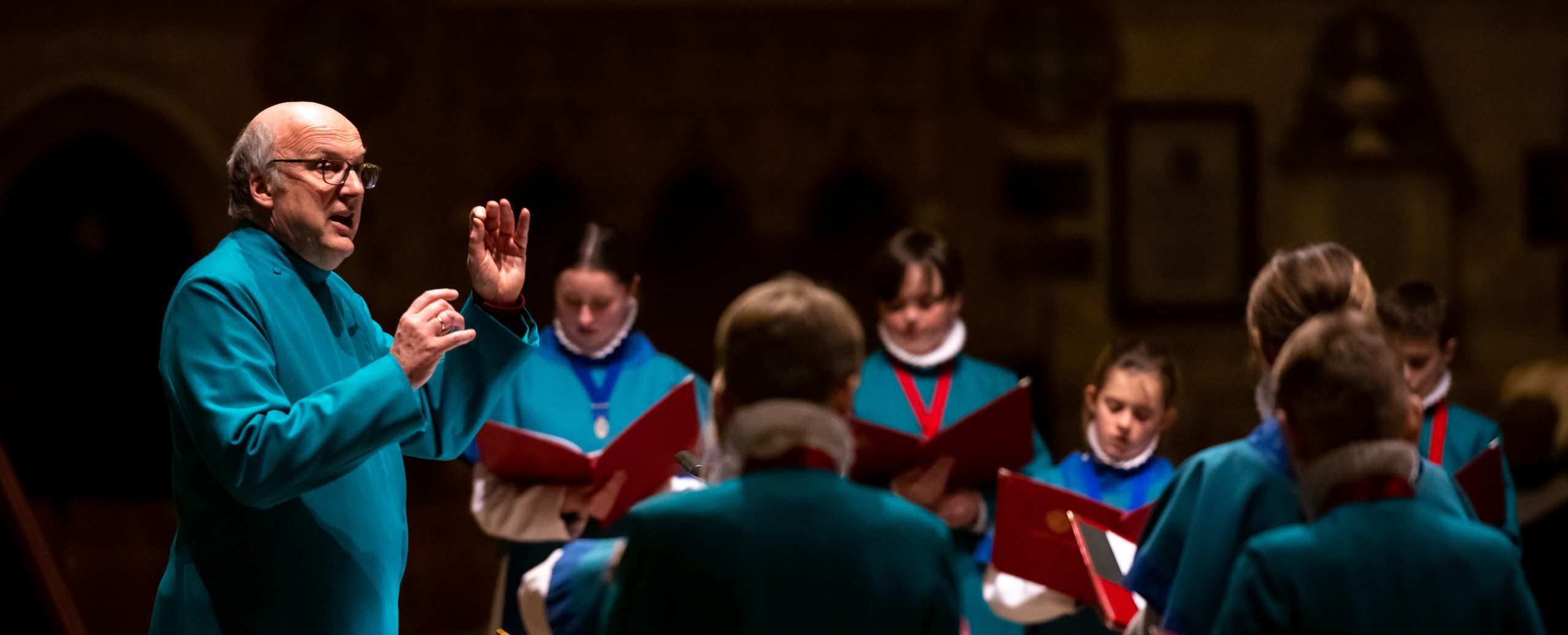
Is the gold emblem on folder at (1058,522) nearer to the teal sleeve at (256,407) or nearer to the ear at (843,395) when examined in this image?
the ear at (843,395)

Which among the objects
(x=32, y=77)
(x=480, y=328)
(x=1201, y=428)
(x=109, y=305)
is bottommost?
(x=1201, y=428)

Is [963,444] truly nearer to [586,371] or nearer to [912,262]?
[912,262]

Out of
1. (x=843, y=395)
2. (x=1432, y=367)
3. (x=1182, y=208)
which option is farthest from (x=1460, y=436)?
(x=1182, y=208)

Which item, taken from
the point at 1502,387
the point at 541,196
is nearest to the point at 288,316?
the point at 541,196

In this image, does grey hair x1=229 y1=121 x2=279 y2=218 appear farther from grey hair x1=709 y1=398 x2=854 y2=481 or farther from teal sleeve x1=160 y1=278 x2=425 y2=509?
grey hair x1=709 y1=398 x2=854 y2=481

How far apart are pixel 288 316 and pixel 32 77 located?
6386 millimetres

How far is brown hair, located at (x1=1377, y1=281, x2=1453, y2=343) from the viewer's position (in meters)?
3.48

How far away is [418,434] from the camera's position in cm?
247

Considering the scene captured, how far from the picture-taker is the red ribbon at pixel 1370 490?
6.16 ft

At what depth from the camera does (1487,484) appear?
121 inches

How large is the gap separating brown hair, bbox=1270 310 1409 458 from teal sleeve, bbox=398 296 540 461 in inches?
46.2

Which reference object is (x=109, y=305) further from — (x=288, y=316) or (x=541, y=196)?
(x=288, y=316)

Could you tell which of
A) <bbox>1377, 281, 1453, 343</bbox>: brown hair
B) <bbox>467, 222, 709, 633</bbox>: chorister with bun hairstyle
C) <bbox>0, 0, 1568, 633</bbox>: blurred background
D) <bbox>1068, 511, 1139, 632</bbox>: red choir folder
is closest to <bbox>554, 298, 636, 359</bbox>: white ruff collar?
<bbox>467, 222, 709, 633</bbox>: chorister with bun hairstyle

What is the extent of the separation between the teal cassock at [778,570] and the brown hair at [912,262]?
6.76 ft
